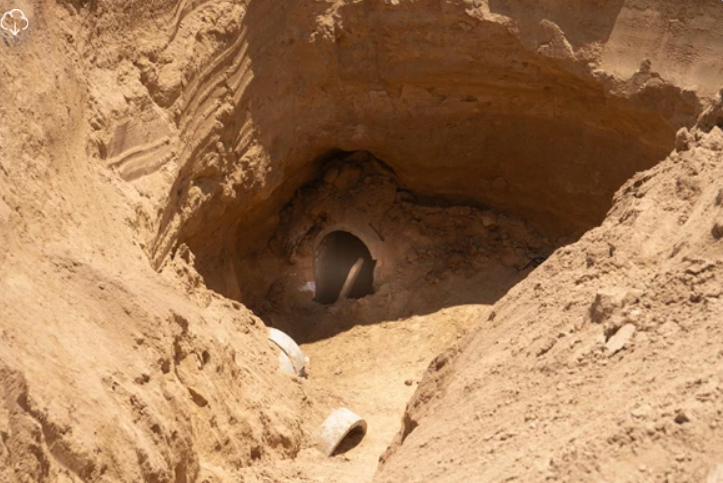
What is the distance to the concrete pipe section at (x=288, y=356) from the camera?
328 inches

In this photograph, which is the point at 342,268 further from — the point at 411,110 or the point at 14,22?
the point at 14,22

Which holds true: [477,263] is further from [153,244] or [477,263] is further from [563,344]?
[563,344]

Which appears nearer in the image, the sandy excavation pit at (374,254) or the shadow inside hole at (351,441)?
the shadow inside hole at (351,441)

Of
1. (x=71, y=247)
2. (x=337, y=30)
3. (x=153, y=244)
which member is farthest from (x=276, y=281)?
(x=71, y=247)

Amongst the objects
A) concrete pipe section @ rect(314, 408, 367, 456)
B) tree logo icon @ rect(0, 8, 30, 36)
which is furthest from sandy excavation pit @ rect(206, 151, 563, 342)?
tree logo icon @ rect(0, 8, 30, 36)

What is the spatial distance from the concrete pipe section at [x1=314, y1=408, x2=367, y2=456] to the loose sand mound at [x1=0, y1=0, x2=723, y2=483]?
114 mm

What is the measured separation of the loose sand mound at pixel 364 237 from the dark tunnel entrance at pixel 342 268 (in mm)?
34

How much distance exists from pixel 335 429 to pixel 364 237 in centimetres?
405

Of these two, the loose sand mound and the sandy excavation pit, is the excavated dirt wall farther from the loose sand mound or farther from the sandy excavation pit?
the sandy excavation pit

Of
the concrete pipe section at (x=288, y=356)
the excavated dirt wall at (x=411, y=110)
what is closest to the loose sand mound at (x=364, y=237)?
the excavated dirt wall at (x=411, y=110)

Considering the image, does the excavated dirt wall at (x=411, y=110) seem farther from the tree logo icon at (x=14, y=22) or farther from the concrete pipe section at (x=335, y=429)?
the concrete pipe section at (x=335, y=429)

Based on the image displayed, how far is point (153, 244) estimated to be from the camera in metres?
7.43

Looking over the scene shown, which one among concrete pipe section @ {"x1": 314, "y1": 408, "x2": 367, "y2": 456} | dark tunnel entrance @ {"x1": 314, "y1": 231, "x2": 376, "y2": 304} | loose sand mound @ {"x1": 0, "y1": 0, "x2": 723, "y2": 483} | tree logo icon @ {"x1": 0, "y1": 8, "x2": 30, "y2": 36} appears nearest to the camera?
loose sand mound @ {"x1": 0, "y1": 0, "x2": 723, "y2": 483}

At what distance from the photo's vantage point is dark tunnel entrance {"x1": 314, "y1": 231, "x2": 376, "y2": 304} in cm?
1120
